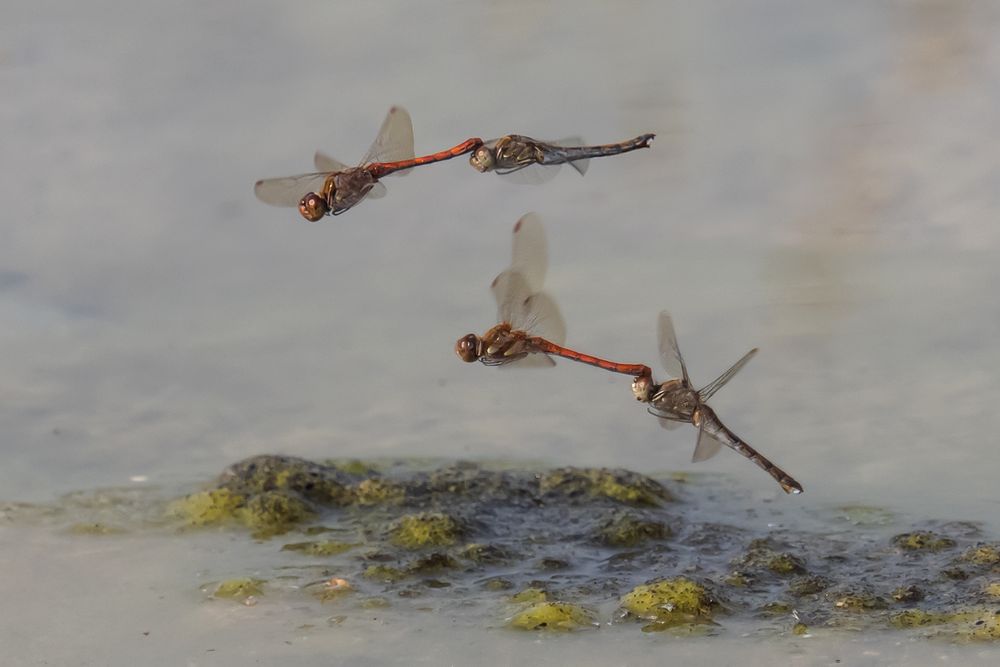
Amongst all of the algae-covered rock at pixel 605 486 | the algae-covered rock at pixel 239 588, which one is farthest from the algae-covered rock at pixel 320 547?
the algae-covered rock at pixel 605 486

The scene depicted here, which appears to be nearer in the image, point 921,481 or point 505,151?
point 505,151

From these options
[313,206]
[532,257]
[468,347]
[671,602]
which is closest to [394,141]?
[313,206]

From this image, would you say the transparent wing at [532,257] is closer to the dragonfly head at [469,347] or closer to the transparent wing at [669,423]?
the dragonfly head at [469,347]

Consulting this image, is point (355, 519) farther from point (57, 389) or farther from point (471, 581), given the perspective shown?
point (57, 389)

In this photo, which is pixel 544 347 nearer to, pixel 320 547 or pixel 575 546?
pixel 575 546

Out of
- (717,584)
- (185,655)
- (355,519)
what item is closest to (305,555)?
(355,519)
